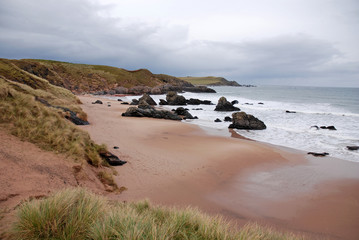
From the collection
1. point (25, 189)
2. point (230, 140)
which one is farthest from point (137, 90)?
point (25, 189)

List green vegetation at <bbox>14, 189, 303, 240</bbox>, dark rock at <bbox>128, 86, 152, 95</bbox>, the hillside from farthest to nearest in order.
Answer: dark rock at <bbox>128, 86, 152, 95</bbox> < the hillside < green vegetation at <bbox>14, 189, 303, 240</bbox>

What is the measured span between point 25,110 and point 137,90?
6776 cm

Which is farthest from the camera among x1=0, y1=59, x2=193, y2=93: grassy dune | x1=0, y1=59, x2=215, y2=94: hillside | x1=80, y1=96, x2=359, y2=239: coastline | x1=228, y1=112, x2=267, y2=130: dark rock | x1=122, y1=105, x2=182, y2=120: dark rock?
x1=0, y1=59, x2=193, y2=93: grassy dune

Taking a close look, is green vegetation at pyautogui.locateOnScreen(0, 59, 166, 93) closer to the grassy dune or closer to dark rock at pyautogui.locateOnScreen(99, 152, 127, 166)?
the grassy dune

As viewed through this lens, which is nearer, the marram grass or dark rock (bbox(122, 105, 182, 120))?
the marram grass

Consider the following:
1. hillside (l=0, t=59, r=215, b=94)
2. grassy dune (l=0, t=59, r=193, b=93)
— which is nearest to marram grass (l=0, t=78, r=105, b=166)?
hillside (l=0, t=59, r=215, b=94)

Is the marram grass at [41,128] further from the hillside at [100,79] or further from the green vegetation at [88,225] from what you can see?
the hillside at [100,79]

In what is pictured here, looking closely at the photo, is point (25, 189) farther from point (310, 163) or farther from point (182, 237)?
point (310, 163)

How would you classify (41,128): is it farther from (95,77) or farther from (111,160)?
(95,77)

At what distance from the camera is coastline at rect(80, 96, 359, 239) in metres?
6.50

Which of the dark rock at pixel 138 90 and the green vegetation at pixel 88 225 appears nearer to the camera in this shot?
the green vegetation at pixel 88 225

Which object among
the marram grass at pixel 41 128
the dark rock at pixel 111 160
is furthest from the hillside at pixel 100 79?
the dark rock at pixel 111 160

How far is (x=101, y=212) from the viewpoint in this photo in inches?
142

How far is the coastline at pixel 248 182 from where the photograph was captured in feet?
21.3
